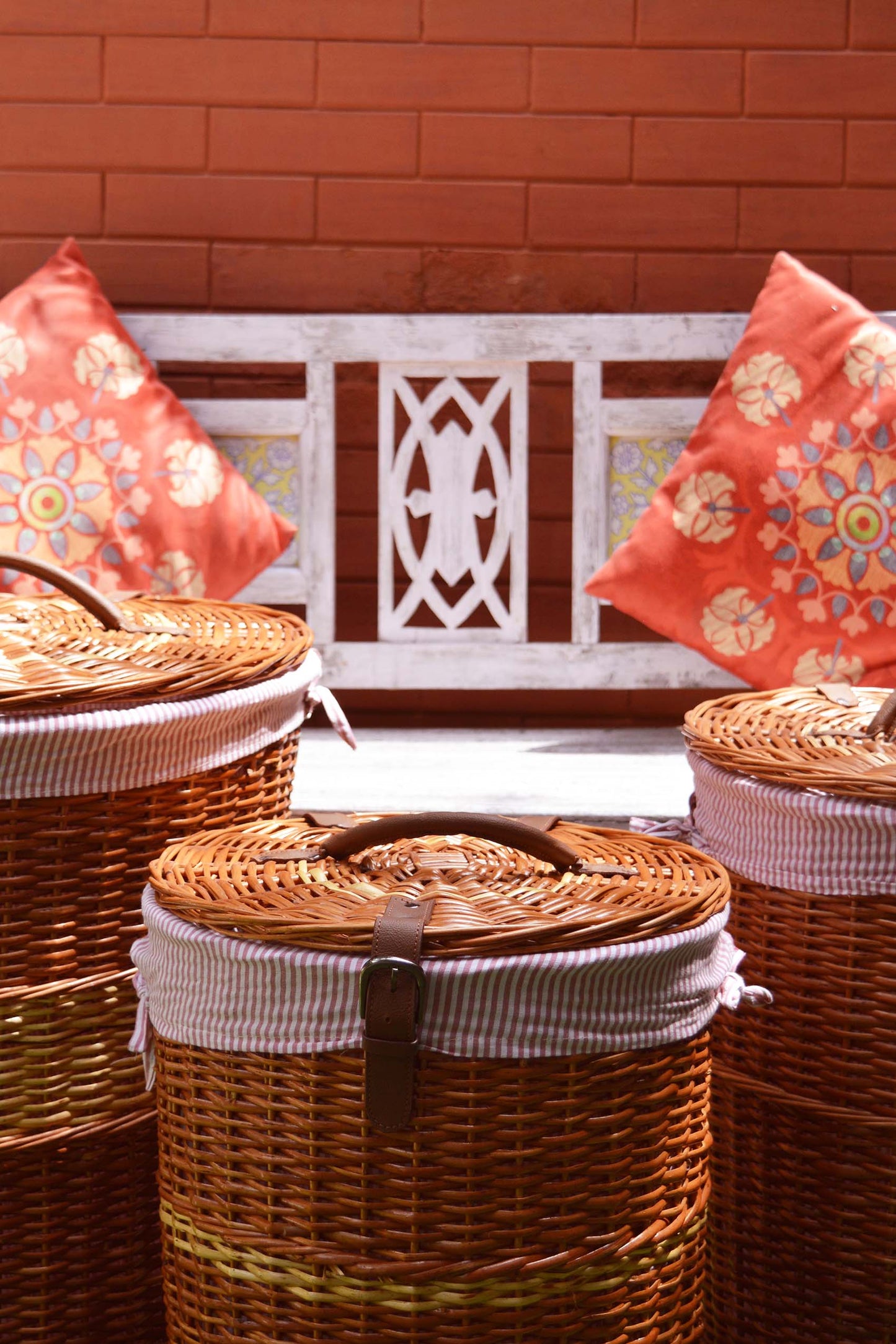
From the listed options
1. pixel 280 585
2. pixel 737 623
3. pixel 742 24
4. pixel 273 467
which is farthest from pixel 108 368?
pixel 742 24

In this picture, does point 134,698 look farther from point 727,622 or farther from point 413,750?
point 727,622

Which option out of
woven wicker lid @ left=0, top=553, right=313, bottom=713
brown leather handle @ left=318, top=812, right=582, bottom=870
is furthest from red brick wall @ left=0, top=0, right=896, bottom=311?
brown leather handle @ left=318, top=812, right=582, bottom=870

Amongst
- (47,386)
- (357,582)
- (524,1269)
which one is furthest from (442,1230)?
(357,582)

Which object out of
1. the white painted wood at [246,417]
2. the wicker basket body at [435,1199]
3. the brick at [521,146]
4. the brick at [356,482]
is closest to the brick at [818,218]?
the brick at [521,146]

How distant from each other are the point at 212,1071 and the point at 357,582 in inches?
59.3

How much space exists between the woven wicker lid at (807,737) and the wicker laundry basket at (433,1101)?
0.18 metres

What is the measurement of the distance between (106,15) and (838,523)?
4.82 ft

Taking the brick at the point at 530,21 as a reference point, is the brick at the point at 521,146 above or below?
below

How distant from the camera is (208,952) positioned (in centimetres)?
96

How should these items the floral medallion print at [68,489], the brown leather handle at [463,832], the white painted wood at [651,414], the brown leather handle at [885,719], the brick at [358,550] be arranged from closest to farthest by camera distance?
the brown leather handle at [463,832]
the brown leather handle at [885,719]
the floral medallion print at [68,489]
the white painted wood at [651,414]
the brick at [358,550]

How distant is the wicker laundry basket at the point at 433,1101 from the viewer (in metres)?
0.90

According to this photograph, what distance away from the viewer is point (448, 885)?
3.35 feet

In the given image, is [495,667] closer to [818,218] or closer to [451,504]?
[451,504]

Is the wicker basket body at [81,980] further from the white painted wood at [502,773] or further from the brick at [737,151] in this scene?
the brick at [737,151]
